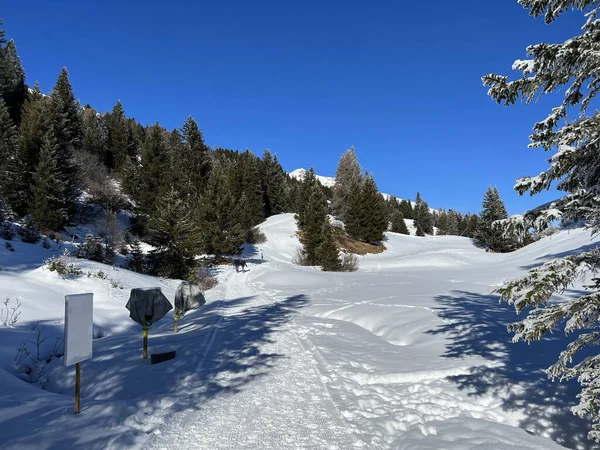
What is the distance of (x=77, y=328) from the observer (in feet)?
14.5

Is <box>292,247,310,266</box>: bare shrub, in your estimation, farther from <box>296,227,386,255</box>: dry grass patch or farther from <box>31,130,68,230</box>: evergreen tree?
<box>31,130,68,230</box>: evergreen tree

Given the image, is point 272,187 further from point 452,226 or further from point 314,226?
point 452,226

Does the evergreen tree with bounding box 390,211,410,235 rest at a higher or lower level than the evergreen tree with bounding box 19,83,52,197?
lower

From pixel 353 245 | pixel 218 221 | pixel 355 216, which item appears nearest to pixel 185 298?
pixel 218 221

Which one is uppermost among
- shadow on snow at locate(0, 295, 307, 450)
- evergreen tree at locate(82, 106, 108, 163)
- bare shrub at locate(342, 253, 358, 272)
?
evergreen tree at locate(82, 106, 108, 163)

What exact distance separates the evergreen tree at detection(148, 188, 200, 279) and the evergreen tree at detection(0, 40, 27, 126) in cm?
3060

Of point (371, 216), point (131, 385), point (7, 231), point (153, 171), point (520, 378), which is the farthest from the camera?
point (371, 216)

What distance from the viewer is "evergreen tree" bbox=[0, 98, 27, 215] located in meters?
22.9

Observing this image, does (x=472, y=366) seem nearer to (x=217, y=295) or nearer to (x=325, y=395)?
(x=325, y=395)

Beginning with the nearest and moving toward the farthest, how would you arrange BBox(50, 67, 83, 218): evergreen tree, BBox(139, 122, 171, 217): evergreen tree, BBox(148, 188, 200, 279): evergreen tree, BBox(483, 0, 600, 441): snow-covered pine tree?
1. BBox(483, 0, 600, 441): snow-covered pine tree
2. BBox(148, 188, 200, 279): evergreen tree
3. BBox(50, 67, 83, 218): evergreen tree
4. BBox(139, 122, 171, 217): evergreen tree

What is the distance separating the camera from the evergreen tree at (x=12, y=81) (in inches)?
1506

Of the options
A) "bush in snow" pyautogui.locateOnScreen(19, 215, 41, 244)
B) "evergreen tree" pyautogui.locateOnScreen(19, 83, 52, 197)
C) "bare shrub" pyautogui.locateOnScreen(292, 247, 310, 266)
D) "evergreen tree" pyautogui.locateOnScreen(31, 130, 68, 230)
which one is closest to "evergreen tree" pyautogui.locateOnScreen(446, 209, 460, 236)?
"bare shrub" pyautogui.locateOnScreen(292, 247, 310, 266)

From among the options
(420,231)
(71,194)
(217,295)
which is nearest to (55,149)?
(71,194)

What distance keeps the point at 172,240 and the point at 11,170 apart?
1517cm
